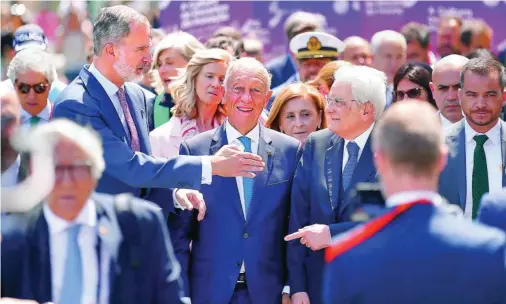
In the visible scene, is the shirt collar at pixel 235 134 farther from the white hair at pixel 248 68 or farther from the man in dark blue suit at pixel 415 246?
the man in dark blue suit at pixel 415 246

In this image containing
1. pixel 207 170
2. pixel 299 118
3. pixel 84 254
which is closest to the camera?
Result: pixel 84 254

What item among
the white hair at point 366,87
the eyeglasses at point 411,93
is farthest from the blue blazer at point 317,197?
the eyeglasses at point 411,93

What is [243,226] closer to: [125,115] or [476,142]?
[125,115]

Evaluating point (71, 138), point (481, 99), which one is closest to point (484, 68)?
point (481, 99)

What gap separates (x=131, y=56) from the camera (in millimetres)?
6438

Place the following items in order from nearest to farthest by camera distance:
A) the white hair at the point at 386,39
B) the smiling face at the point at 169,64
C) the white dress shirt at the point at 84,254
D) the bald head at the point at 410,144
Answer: the bald head at the point at 410,144 → the white dress shirt at the point at 84,254 → the smiling face at the point at 169,64 → the white hair at the point at 386,39

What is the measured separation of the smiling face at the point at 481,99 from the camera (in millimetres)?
6523

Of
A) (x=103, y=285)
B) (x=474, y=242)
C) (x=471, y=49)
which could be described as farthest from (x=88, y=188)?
(x=471, y=49)

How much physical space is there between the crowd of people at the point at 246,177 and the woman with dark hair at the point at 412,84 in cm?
2

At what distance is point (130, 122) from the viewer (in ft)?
20.9

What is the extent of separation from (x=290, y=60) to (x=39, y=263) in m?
5.94

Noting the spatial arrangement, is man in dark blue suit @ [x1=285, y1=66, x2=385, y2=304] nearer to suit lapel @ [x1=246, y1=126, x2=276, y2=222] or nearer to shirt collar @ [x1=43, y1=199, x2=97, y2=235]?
suit lapel @ [x1=246, y1=126, x2=276, y2=222]

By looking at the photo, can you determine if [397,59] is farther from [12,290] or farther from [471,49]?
[12,290]

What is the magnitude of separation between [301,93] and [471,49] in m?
3.29
